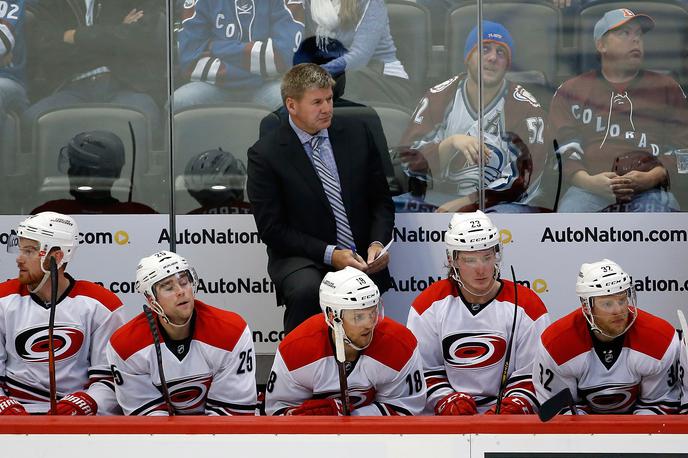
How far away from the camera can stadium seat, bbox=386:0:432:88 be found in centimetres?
488

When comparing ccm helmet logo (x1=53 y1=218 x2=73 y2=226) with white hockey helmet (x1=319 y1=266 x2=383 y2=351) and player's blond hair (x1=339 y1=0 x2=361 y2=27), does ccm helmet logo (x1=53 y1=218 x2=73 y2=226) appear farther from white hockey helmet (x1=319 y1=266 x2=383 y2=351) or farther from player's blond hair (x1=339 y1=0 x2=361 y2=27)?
player's blond hair (x1=339 y1=0 x2=361 y2=27)

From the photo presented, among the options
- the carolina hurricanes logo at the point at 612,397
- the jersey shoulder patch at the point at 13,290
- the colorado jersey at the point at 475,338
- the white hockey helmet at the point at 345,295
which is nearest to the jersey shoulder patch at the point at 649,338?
the carolina hurricanes logo at the point at 612,397

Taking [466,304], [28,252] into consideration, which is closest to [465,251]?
[466,304]

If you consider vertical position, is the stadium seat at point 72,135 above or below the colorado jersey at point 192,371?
above

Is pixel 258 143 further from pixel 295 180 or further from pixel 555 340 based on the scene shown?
pixel 555 340

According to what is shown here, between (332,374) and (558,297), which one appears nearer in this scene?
(332,374)

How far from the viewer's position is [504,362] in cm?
390

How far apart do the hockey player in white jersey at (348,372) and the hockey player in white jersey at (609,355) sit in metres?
0.44

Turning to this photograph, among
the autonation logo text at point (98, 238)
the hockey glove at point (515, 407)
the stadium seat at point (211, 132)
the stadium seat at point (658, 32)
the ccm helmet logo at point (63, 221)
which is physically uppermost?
the stadium seat at point (658, 32)

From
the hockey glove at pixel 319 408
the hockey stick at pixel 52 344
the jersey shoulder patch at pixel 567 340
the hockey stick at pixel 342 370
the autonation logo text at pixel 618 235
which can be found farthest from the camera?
the autonation logo text at pixel 618 235

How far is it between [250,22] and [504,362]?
191 centimetres

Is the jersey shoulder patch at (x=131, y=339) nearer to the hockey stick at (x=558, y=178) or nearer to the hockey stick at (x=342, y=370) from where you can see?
the hockey stick at (x=342, y=370)

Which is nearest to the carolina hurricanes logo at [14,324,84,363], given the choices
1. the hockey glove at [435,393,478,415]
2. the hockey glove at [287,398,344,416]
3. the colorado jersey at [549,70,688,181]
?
the hockey glove at [287,398,344,416]

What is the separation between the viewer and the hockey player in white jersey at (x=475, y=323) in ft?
13.0
